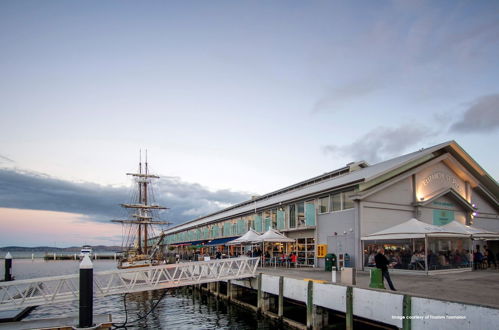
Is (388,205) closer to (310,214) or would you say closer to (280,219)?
(310,214)

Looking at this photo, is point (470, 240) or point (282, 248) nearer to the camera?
point (470, 240)

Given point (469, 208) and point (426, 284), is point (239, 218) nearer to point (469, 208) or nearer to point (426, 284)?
point (469, 208)

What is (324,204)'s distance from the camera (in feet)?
101

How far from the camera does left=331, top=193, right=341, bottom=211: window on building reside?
2934cm

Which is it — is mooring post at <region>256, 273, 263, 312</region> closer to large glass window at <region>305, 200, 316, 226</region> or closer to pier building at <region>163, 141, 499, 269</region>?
pier building at <region>163, 141, 499, 269</region>

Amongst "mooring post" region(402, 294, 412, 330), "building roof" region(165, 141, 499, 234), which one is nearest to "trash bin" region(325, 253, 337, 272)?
"building roof" region(165, 141, 499, 234)

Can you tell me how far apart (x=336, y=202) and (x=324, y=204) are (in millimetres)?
1336

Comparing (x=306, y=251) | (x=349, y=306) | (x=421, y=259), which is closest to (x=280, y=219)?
(x=306, y=251)

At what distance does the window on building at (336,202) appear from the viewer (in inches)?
1155

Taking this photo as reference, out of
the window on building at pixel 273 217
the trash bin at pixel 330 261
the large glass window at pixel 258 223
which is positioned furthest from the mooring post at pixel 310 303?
the large glass window at pixel 258 223

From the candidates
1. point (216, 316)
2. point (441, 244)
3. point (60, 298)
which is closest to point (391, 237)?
point (441, 244)

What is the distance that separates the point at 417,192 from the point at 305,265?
10055 mm

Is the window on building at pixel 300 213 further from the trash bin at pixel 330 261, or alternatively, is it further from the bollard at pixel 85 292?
the bollard at pixel 85 292

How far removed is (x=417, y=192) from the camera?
29.6m
